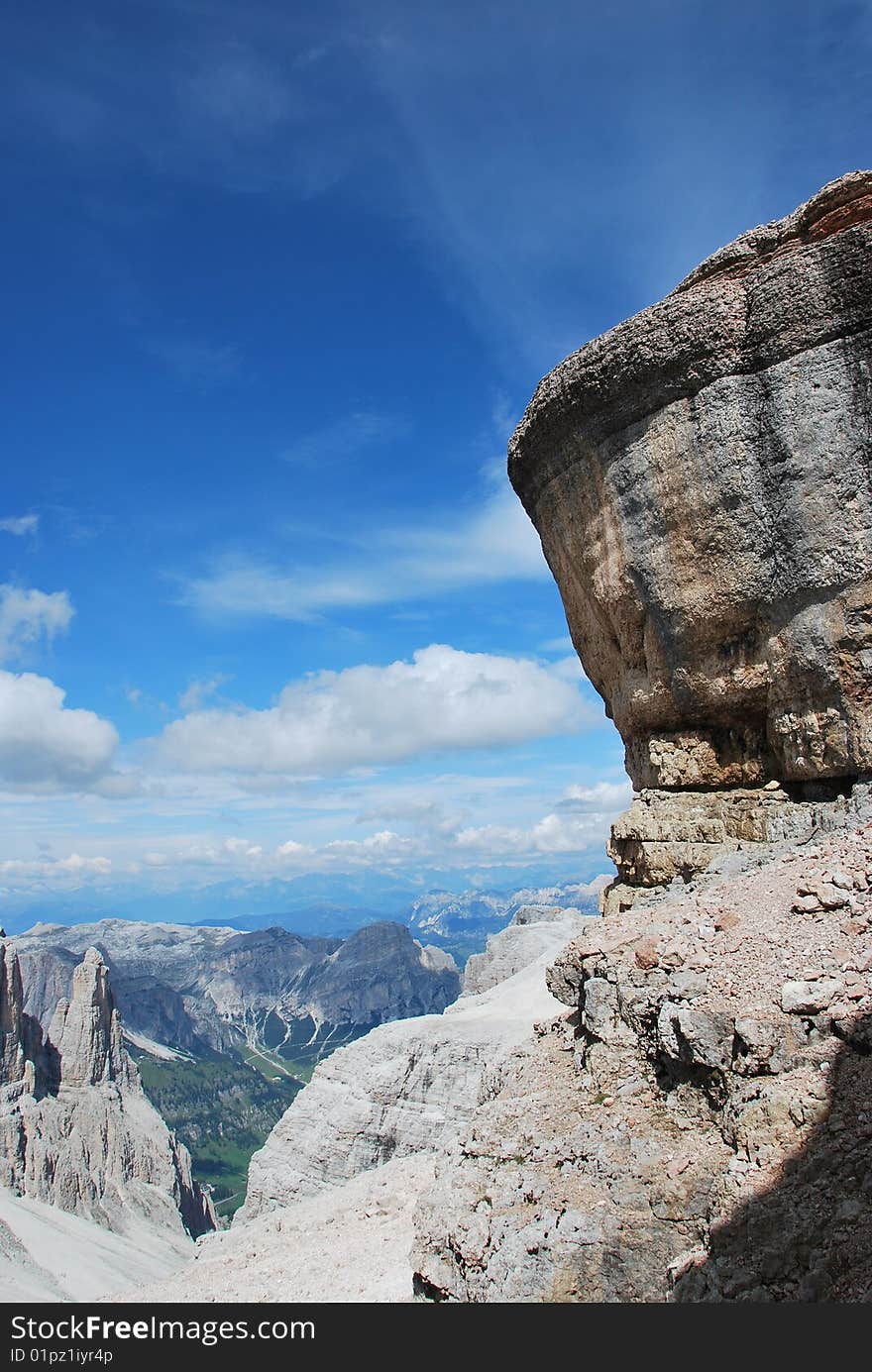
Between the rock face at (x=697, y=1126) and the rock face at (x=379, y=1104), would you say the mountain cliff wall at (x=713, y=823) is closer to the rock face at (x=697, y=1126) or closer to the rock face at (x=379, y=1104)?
the rock face at (x=697, y=1126)

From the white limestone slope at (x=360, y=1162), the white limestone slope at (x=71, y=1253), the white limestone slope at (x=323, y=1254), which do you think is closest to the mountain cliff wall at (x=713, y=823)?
the white limestone slope at (x=360, y=1162)

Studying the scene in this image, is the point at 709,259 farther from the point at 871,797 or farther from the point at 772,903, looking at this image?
the point at 772,903

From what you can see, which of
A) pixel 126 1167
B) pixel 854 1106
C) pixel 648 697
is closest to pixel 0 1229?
pixel 126 1167

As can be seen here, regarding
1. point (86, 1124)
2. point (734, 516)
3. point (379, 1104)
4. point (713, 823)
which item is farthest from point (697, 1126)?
point (86, 1124)

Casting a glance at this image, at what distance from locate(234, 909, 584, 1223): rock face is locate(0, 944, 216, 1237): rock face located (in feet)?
167

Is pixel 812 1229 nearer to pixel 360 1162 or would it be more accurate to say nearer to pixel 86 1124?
pixel 360 1162

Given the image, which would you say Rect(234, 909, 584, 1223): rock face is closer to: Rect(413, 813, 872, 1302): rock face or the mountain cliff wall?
the mountain cliff wall

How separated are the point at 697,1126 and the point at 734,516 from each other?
1018cm

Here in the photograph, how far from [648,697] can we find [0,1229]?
64.4 metres

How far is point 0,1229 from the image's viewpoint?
186ft

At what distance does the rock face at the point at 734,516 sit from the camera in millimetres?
14008

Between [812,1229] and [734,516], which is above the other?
[734,516]

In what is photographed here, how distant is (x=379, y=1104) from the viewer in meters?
44.9

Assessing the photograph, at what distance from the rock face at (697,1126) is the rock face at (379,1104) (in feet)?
104
